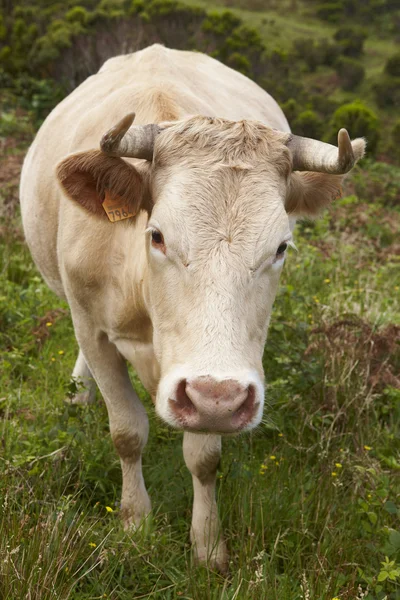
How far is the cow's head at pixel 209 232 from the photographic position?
257cm

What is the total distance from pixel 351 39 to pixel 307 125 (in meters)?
9.39

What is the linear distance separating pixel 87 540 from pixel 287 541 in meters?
0.93

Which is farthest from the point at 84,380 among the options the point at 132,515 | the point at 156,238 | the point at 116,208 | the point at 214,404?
the point at 214,404

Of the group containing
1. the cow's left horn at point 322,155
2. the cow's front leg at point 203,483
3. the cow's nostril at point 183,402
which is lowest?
the cow's front leg at point 203,483

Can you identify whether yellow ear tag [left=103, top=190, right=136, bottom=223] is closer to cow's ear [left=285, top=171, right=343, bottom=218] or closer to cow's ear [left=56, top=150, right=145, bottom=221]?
cow's ear [left=56, top=150, right=145, bottom=221]

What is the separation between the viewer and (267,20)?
21891mm

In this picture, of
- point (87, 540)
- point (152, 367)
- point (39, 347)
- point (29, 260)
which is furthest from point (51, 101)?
point (87, 540)

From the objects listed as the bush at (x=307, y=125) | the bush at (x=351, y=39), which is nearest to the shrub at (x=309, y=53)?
the bush at (x=351, y=39)

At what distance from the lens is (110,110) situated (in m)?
3.93

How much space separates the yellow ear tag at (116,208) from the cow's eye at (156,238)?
279 mm

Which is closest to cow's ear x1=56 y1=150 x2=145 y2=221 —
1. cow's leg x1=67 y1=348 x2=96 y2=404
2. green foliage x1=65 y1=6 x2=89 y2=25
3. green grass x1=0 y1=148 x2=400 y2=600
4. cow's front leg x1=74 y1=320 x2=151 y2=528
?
cow's front leg x1=74 y1=320 x2=151 y2=528

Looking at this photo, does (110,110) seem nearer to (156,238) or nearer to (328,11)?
(156,238)

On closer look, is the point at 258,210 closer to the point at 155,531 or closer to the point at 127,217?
the point at 127,217

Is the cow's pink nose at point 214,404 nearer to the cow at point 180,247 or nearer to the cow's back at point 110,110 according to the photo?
the cow at point 180,247
